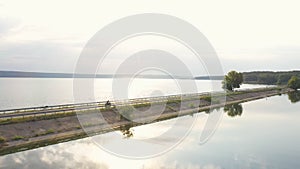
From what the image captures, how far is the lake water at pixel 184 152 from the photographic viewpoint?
93.9 ft

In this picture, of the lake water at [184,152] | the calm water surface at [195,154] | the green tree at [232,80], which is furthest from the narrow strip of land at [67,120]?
the green tree at [232,80]

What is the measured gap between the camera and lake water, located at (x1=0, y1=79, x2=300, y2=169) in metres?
28.6

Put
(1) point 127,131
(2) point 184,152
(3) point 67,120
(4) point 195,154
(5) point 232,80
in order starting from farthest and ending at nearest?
(5) point 232,80, (1) point 127,131, (3) point 67,120, (2) point 184,152, (4) point 195,154

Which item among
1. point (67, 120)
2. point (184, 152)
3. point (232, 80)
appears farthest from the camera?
point (232, 80)

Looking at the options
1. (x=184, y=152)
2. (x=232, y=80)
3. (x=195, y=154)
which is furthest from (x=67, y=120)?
(x=232, y=80)

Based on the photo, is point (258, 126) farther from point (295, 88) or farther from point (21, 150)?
point (295, 88)

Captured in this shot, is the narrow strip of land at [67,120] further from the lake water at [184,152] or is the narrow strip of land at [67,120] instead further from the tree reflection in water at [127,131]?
the lake water at [184,152]

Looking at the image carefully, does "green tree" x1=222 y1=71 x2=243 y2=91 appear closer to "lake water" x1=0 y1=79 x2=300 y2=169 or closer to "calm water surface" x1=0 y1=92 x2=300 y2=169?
"lake water" x1=0 y1=79 x2=300 y2=169

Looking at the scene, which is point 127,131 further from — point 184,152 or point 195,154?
point 195,154

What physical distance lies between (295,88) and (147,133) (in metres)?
143

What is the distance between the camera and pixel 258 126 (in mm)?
52562

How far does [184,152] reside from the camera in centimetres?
3381

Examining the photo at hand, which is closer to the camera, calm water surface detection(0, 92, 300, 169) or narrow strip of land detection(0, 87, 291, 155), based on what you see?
calm water surface detection(0, 92, 300, 169)

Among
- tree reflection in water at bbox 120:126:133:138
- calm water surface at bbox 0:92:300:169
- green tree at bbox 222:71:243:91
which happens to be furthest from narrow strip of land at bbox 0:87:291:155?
green tree at bbox 222:71:243:91
